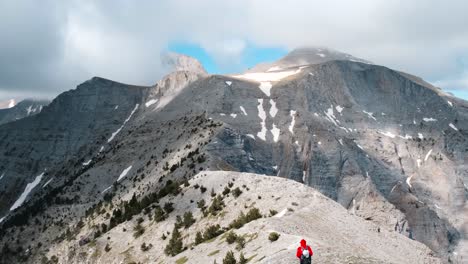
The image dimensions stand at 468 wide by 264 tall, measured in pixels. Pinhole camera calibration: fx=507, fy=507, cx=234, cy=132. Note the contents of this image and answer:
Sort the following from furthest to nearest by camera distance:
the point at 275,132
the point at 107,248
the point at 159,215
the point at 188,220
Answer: the point at 275,132 < the point at 107,248 < the point at 159,215 < the point at 188,220

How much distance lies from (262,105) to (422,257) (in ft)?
455

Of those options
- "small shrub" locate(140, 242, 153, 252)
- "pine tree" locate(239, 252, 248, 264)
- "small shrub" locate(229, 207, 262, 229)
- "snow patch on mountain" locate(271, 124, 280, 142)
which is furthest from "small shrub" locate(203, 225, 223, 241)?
"snow patch on mountain" locate(271, 124, 280, 142)

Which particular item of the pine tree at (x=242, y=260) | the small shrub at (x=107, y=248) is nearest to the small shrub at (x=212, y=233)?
the pine tree at (x=242, y=260)

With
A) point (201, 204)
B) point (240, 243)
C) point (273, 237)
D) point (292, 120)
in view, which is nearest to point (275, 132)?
point (292, 120)

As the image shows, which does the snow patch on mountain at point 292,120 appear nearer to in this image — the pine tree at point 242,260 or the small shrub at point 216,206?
the small shrub at point 216,206

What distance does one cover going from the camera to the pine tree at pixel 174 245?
56259 mm

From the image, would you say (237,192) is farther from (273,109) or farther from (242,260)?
(273,109)

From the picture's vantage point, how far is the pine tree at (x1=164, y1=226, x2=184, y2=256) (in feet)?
185

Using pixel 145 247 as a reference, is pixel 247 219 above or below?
above

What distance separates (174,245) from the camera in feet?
191

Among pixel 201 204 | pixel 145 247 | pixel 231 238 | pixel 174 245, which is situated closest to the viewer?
pixel 231 238

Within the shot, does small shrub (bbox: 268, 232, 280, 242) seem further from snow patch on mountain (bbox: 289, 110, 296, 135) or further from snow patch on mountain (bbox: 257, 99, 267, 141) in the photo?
snow patch on mountain (bbox: 289, 110, 296, 135)

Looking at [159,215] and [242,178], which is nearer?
[242,178]

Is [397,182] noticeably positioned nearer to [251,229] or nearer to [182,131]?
[182,131]
